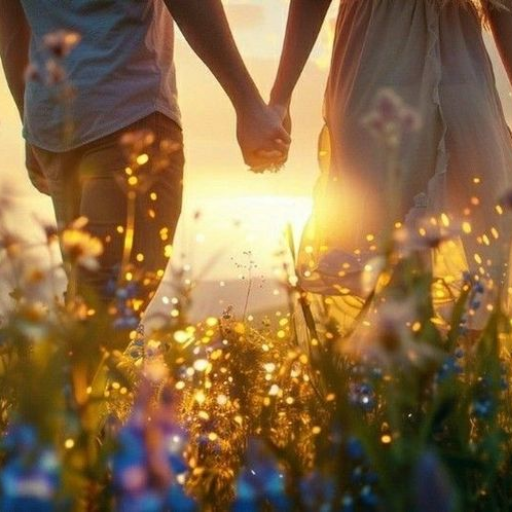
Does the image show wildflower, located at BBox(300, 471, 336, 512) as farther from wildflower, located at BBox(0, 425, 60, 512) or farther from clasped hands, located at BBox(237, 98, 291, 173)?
clasped hands, located at BBox(237, 98, 291, 173)

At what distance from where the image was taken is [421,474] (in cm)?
119

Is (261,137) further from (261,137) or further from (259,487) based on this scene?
(259,487)

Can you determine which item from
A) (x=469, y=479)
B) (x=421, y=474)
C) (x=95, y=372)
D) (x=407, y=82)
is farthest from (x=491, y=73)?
(x=421, y=474)

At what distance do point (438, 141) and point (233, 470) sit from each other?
2063 mm

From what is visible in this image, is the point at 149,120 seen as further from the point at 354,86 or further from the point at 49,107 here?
the point at 354,86

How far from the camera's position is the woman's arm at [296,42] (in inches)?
153

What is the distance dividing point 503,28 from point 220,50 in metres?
1.23

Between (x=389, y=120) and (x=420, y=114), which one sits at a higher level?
(x=389, y=120)

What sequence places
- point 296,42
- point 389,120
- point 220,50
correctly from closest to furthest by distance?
point 389,120 < point 220,50 < point 296,42

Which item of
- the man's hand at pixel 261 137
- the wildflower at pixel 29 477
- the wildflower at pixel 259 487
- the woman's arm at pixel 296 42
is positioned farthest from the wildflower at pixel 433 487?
the woman's arm at pixel 296 42

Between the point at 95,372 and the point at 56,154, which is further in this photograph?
the point at 56,154

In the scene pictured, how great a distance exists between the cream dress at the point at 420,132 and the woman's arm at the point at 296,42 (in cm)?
16

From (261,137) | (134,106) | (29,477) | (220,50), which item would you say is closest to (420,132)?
(261,137)

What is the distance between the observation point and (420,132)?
3867mm
